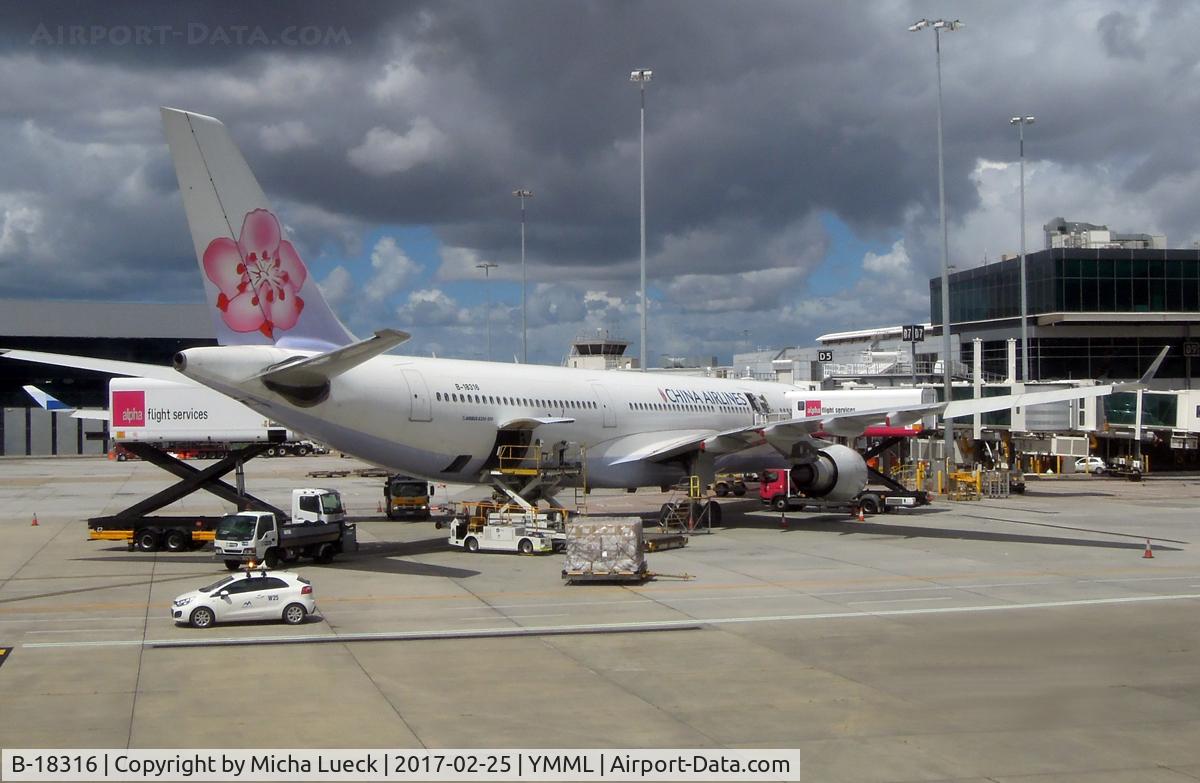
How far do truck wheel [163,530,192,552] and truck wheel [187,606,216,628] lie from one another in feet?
46.6

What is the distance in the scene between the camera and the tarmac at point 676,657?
14.0m

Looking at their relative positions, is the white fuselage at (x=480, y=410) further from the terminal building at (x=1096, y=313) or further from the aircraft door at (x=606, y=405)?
the terminal building at (x=1096, y=313)

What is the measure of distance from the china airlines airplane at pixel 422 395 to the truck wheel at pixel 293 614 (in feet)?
19.2

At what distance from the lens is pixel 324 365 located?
28.2 m

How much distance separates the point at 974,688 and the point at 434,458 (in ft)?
71.9

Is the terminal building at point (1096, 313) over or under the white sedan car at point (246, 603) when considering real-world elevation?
over

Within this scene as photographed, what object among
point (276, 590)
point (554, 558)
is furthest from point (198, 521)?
point (276, 590)

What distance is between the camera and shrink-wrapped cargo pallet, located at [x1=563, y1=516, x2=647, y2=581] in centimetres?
2830


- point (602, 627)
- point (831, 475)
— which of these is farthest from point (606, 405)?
point (602, 627)

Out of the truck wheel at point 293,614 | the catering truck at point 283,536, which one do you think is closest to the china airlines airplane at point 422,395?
the catering truck at point 283,536

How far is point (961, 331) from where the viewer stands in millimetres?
109562

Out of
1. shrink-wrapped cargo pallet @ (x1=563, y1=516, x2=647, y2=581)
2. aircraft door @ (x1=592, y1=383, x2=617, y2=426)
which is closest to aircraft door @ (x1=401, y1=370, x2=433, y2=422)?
shrink-wrapped cargo pallet @ (x1=563, y1=516, x2=647, y2=581)

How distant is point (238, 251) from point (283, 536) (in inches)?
302
